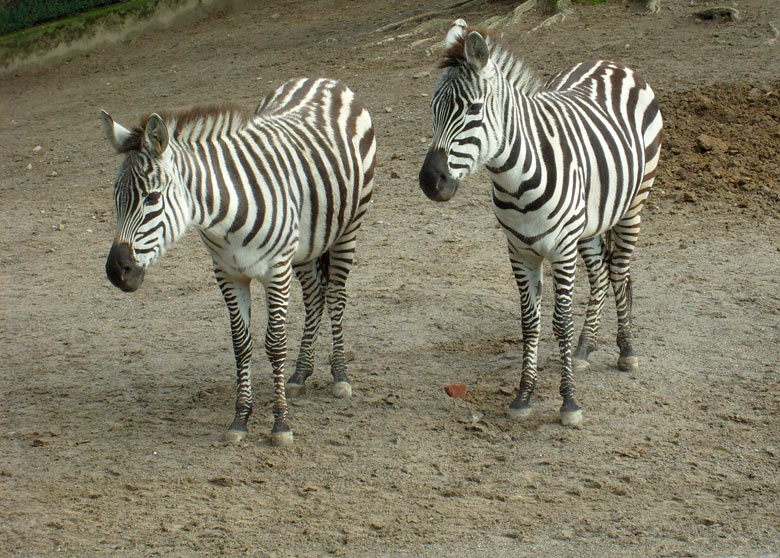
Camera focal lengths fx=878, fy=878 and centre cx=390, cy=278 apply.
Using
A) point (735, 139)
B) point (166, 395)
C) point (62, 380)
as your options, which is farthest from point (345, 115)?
point (735, 139)

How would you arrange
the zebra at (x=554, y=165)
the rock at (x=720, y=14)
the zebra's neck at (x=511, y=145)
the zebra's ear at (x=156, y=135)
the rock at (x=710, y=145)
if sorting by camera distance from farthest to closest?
the rock at (x=720, y=14) → the rock at (x=710, y=145) → the zebra's neck at (x=511, y=145) → the zebra at (x=554, y=165) → the zebra's ear at (x=156, y=135)

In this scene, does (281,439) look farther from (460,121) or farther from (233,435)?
(460,121)

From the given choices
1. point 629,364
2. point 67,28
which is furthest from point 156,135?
point 67,28

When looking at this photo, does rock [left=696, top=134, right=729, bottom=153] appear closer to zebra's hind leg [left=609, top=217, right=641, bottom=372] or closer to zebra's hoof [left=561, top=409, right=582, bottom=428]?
zebra's hind leg [left=609, top=217, right=641, bottom=372]

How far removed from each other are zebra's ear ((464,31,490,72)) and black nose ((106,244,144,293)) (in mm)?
2145

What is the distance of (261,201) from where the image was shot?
Answer: 5199 mm

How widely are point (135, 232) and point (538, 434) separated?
2.75 meters

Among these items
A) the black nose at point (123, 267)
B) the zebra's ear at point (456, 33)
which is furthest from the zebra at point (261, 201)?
the zebra's ear at point (456, 33)

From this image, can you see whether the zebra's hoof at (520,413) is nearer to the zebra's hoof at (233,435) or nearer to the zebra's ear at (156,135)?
the zebra's hoof at (233,435)

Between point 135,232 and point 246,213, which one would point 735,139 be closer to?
point 246,213

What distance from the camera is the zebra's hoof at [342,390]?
6.15 m

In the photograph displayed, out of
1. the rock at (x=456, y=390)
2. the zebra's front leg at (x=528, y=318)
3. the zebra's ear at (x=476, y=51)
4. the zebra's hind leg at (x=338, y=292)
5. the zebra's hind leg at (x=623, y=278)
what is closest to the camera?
the zebra's ear at (x=476, y=51)

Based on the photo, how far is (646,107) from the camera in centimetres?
640

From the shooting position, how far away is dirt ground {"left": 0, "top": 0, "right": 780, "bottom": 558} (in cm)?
467
